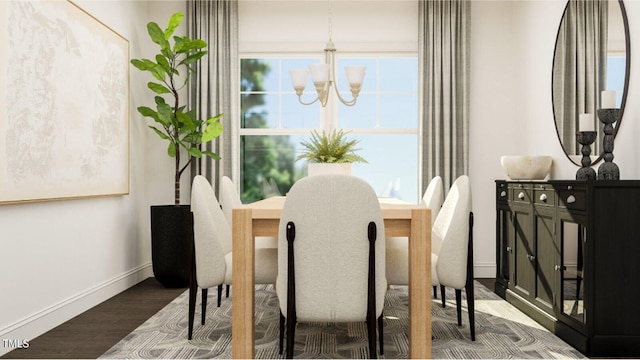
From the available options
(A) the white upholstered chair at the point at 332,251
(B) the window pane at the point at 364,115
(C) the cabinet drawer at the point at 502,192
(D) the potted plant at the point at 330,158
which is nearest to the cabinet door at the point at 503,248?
(C) the cabinet drawer at the point at 502,192

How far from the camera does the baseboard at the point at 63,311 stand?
111 inches

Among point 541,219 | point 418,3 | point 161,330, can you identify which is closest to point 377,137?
point 418,3

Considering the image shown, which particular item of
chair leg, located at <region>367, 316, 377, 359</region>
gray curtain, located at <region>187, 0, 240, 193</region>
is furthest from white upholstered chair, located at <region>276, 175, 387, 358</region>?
gray curtain, located at <region>187, 0, 240, 193</region>

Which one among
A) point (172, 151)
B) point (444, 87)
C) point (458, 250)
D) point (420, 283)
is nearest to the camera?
point (420, 283)

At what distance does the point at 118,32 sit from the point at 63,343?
8.55ft

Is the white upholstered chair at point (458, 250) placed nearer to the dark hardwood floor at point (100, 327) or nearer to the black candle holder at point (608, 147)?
the black candle holder at point (608, 147)

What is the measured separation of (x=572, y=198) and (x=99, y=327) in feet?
9.53

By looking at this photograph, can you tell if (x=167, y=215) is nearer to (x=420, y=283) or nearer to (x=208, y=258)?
(x=208, y=258)

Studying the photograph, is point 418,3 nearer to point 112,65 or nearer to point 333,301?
point 112,65

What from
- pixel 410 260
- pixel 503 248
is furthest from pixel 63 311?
pixel 503 248

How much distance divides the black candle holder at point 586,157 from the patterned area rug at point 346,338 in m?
0.97

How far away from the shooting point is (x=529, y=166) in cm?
385

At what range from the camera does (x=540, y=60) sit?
448 cm

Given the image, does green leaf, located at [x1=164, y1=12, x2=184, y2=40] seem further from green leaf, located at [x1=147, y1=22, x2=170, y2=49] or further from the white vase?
the white vase
